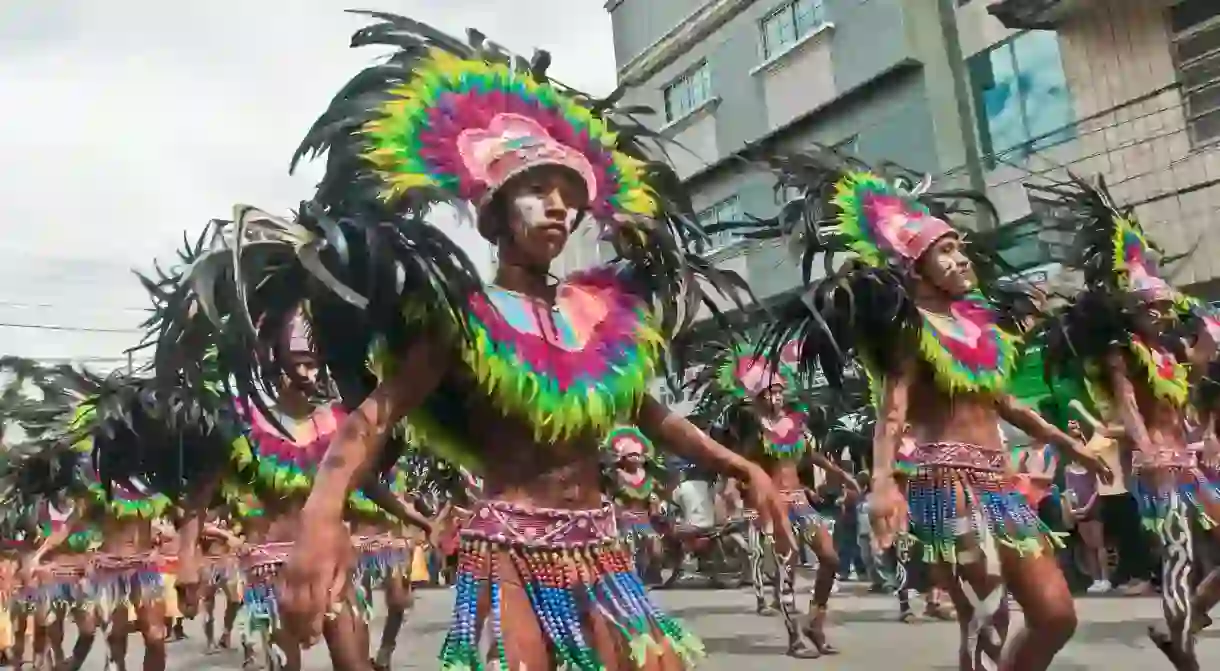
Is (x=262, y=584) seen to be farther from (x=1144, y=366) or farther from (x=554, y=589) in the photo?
(x=1144, y=366)

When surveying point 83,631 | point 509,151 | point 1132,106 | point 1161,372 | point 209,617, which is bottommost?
point 209,617

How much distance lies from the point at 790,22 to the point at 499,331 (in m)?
18.0

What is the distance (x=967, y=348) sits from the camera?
4625 mm

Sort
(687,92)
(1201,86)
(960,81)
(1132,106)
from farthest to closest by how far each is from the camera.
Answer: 1. (687,92)
2. (960,81)
3. (1132,106)
4. (1201,86)

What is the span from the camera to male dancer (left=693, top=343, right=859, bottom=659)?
830 cm

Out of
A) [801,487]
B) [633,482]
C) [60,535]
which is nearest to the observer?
[60,535]

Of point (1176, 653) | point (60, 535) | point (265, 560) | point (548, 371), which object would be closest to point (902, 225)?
point (1176, 653)

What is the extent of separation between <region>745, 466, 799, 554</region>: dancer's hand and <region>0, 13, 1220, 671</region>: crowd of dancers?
1 centimetres

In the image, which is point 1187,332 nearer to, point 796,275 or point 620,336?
point 620,336

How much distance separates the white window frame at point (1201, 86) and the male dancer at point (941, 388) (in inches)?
Result: 352

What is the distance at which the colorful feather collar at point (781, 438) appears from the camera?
29.7 feet

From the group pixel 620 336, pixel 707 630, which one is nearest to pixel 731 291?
pixel 620 336

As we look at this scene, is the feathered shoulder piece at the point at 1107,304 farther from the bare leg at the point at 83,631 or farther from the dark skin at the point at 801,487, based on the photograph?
the bare leg at the point at 83,631

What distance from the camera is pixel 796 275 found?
1897 cm
